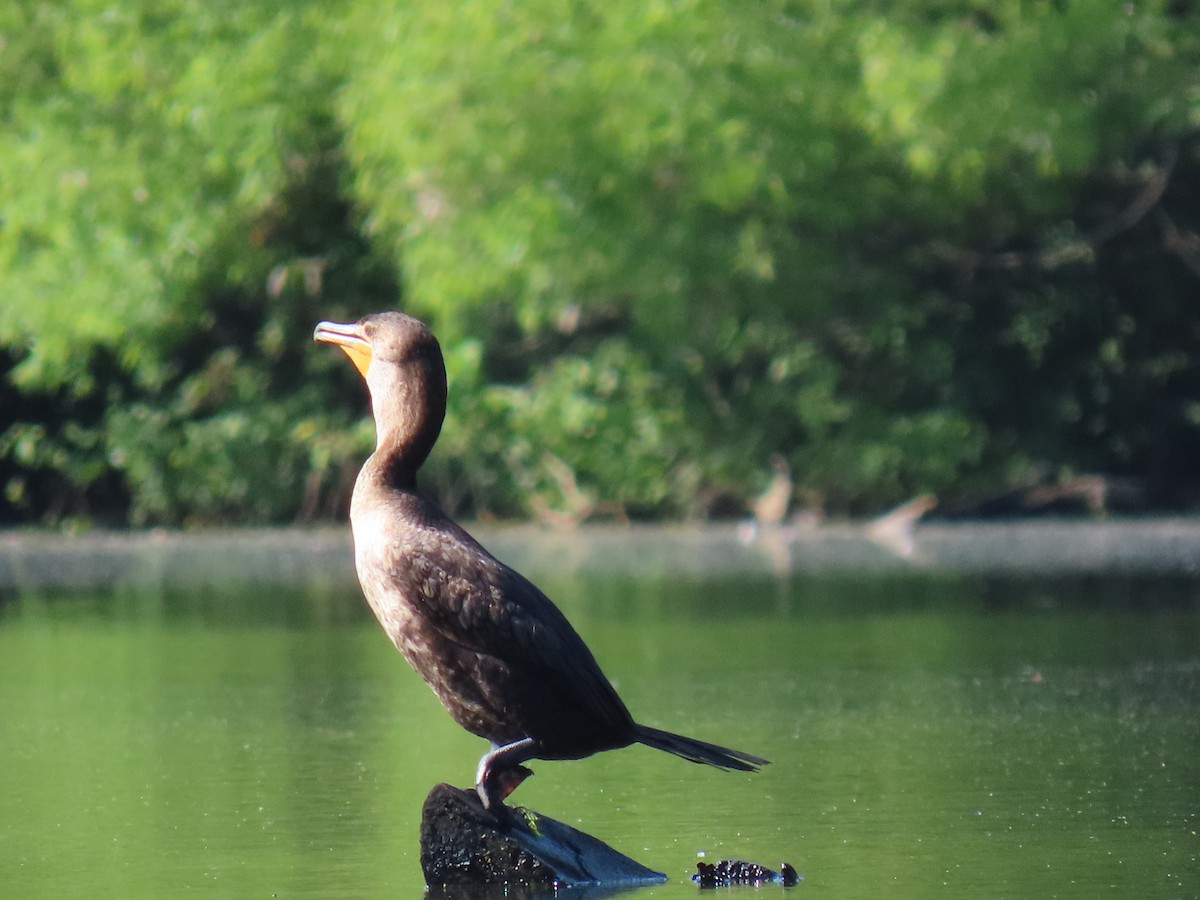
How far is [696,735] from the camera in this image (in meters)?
7.74

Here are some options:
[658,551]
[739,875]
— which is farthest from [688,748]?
[658,551]

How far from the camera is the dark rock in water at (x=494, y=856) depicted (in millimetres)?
5422

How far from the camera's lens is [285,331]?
72.6 feet

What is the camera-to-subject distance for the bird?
17.9ft

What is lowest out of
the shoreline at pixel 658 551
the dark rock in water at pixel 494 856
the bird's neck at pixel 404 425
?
the shoreline at pixel 658 551

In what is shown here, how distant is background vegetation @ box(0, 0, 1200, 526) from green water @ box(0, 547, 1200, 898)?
6479mm

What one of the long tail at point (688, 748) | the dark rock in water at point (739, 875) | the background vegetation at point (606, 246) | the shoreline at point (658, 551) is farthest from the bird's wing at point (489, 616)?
the background vegetation at point (606, 246)

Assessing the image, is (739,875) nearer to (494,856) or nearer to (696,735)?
(494,856)

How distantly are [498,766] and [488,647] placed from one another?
0.97ft

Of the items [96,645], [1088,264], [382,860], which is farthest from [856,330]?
[382,860]

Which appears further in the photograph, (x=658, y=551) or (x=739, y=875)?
(x=658, y=551)

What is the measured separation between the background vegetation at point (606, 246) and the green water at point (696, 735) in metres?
6.48

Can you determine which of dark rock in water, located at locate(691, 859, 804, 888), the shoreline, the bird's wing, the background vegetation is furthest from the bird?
the background vegetation

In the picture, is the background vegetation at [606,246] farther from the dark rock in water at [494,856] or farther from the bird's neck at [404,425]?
the dark rock in water at [494,856]
